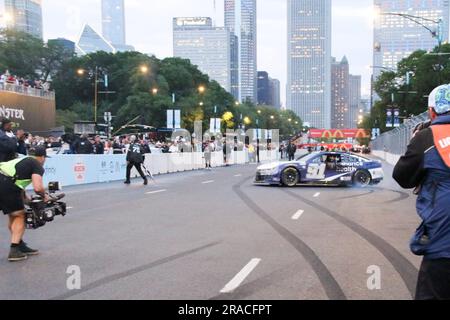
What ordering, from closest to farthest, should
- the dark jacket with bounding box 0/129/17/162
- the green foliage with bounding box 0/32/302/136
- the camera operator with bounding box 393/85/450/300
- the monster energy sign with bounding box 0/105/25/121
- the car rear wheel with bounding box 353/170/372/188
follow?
1. the camera operator with bounding box 393/85/450/300
2. the dark jacket with bounding box 0/129/17/162
3. the car rear wheel with bounding box 353/170/372/188
4. the monster energy sign with bounding box 0/105/25/121
5. the green foliage with bounding box 0/32/302/136

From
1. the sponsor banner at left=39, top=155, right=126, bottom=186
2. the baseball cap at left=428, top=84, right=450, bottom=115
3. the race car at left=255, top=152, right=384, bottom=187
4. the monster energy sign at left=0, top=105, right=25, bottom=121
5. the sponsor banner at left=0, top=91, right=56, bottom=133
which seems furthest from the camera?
the sponsor banner at left=0, top=91, right=56, bottom=133

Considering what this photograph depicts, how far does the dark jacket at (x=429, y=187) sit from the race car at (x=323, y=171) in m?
16.6

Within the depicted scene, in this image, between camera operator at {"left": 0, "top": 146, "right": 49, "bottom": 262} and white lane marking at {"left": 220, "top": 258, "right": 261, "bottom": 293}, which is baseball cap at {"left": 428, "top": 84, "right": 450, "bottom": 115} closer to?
white lane marking at {"left": 220, "top": 258, "right": 261, "bottom": 293}

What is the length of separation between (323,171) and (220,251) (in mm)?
12697

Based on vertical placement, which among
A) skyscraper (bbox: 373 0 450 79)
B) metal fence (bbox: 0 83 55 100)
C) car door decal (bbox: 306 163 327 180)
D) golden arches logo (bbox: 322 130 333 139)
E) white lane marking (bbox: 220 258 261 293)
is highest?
skyscraper (bbox: 373 0 450 79)

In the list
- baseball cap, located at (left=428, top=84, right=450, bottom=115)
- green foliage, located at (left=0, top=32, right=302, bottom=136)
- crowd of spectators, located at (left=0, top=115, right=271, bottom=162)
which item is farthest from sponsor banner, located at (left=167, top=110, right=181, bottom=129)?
baseball cap, located at (left=428, top=84, right=450, bottom=115)

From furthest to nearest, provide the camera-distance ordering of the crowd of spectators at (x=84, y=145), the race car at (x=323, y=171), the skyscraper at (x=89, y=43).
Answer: the skyscraper at (x=89, y=43)
the race car at (x=323, y=171)
the crowd of spectators at (x=84, y=145)

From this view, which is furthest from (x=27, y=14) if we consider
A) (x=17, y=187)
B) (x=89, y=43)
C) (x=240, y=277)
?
(x=240, y=277)

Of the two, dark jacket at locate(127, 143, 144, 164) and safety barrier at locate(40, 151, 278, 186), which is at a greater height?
dark jacket at locate(127, 143, 144, 164)

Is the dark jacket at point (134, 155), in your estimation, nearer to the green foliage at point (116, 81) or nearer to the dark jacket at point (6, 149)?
the dark jacket at point (6, 149)

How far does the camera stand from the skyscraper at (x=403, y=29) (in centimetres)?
8650

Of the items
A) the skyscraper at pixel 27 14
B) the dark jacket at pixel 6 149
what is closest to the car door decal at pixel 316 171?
the dark jacket at pixel 6 149

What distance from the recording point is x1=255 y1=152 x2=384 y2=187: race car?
65.8ft
